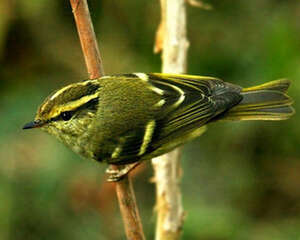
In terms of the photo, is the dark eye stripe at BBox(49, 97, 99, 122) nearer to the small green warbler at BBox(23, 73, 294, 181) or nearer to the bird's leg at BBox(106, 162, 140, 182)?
the small green warbler at BBox(23, 73, 294, 181)

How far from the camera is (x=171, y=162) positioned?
131 inches

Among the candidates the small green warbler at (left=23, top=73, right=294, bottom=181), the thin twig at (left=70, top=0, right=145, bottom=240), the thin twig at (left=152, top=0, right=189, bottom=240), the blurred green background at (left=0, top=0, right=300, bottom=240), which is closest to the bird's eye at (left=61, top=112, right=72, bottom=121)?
the small green warbler at (left=23, top=73, right=294, bottom=181)

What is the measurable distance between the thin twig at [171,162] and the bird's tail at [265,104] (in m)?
0.35

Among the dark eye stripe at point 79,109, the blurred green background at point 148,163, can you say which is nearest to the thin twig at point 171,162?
the dark eye stripe at point 79,109

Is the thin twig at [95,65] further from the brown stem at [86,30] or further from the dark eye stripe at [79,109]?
the dark eye stripe at [79,109]

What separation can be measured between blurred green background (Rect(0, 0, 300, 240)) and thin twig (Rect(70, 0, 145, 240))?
1.34 m

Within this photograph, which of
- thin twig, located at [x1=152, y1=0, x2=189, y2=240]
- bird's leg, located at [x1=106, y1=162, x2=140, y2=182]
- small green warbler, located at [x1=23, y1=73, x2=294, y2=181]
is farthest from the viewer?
thin twig, located at [x1=152, y1=0, x2=189, y2=240]

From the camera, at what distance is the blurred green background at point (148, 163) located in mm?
4184

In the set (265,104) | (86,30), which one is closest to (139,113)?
(86,30)

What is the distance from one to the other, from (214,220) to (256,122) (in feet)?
2.61

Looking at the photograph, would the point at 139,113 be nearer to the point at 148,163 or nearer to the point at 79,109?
the point at 79,109

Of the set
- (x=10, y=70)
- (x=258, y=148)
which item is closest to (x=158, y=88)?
(x=258, y=148)

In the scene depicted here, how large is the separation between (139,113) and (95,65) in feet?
1.42

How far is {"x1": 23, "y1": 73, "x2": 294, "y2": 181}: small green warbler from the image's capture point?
120 inches
